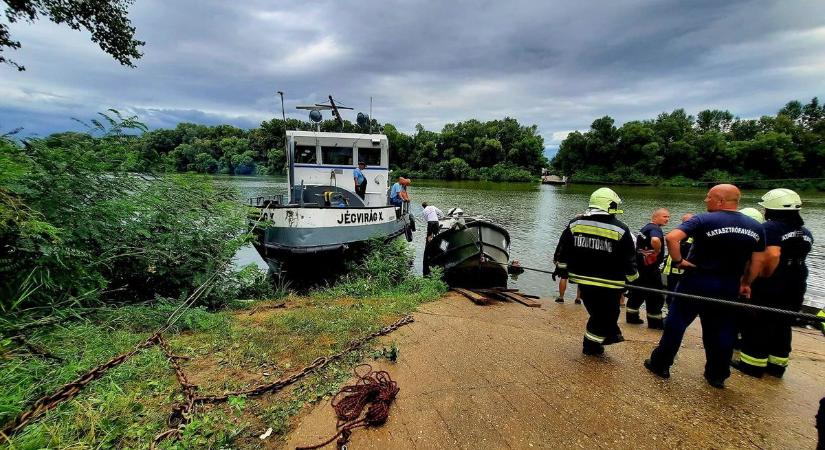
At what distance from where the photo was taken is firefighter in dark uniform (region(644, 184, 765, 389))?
2928 millimetres

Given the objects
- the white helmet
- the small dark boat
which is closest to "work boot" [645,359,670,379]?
the white helmet

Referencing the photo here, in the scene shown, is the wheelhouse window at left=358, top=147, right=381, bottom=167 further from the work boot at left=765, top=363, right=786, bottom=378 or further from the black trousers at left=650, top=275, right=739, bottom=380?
the work boot at left=765, top=363, right=786, bottom=378

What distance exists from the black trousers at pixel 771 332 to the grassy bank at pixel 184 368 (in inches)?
143

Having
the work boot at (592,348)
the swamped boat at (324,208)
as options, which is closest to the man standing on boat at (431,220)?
the swamped boat at (324,208)

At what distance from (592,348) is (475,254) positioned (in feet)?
12.8

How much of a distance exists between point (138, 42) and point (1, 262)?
9005 millimetres

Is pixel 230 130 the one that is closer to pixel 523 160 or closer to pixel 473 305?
pixel 523 160

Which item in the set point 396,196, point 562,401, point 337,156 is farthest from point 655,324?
point 337,156

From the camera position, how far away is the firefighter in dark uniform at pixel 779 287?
10.9 ft

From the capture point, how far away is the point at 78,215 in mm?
3998

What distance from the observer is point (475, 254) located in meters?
7.46

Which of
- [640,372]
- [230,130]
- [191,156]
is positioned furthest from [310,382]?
[230,130]

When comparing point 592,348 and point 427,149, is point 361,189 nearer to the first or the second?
point 592,348

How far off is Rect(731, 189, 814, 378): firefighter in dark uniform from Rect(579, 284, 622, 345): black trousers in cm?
127
